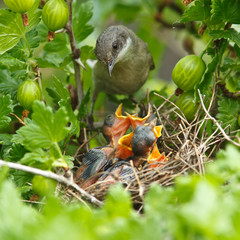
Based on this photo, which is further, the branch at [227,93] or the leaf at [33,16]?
the branch at [227,93]

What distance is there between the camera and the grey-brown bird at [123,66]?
9.98 ft

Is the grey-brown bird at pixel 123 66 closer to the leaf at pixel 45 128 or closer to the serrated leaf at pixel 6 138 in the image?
the serrated leaf at pixel 6 138

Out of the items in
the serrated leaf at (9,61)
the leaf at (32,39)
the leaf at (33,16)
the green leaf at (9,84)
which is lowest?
the green leaf at (9,84)

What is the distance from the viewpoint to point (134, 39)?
3.35m

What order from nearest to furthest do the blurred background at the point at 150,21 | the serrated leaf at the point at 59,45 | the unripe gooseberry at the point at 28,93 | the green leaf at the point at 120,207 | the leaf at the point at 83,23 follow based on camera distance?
the green leaf at the point at 120,207 < the unripe gooseberry at the point at 28,93 < the leaf at the point at 83,23 < the serrated leaf at the point at 59,45 < the blurred background at the point at 150,21

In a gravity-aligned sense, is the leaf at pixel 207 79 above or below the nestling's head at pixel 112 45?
above

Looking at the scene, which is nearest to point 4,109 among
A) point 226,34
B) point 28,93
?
point 28,93

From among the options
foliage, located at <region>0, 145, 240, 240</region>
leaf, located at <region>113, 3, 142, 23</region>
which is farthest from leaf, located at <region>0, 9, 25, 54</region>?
leaf, located at <region>113, 3, 142, 23</region>

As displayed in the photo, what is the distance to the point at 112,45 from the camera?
290cm

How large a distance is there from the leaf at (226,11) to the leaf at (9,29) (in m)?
1.03

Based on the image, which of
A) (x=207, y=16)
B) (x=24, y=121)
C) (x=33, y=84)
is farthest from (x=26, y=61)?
(x=207, y=16)

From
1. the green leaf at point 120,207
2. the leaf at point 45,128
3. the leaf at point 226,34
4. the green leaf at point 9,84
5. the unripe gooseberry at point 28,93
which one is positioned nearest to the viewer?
the green leaf at point 120,207

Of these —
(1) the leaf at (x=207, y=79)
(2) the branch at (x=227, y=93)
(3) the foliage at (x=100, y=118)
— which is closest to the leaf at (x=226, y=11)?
(3) the foliage at (x=100, y=118)

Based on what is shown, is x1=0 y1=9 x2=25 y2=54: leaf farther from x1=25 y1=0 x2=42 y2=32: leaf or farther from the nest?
the nest
